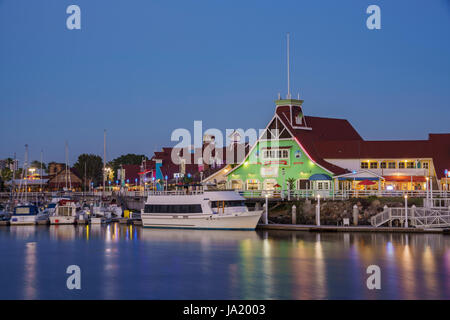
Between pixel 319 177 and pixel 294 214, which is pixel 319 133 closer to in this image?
pixel 319 177

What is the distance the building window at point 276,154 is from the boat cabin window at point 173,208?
13.7m

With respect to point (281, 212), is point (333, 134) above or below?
above

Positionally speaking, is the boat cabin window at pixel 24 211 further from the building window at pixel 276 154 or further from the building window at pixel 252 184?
the building window at pixel 276 154

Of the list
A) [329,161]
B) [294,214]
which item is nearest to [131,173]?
[329,161]

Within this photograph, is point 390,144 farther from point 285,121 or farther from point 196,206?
point 196,206

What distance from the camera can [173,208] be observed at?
58.8 metres

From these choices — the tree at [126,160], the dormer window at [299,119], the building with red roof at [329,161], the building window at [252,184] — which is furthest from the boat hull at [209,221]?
the tree at [126,160]

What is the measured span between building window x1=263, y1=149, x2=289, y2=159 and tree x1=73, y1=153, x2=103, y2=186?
86574 millimetres

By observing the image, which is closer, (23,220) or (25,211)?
(23,220)

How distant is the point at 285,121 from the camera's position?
69.4 metres

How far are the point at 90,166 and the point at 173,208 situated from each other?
3654 inches

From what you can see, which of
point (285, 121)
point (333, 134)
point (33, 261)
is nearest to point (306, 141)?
point (285, 121)

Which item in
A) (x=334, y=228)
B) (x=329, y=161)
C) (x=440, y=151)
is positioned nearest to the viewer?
(x=334, y=228)

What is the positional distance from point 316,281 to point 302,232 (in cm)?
2078
